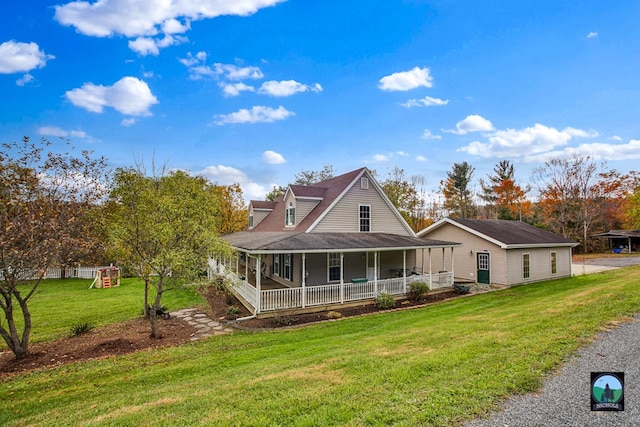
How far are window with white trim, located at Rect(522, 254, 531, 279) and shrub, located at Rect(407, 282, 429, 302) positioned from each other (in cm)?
799

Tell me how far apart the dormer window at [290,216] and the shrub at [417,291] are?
7505 mm

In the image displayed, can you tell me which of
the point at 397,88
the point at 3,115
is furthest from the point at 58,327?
the point at 397,88

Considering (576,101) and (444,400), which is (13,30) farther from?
(576,101)

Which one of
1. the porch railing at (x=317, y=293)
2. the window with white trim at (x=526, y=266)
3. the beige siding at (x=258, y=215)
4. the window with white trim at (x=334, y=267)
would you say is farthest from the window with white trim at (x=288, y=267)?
the window with white trim at (x=526, y=266)

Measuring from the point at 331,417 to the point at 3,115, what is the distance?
15237mm

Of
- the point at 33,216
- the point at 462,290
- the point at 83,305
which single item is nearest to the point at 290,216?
the point at 462,290

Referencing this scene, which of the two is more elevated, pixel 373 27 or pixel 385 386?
pixel 373 27

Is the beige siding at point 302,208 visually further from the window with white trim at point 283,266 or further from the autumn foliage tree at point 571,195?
the autumn foliage tree at point 571,195

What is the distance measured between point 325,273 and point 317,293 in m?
2.83

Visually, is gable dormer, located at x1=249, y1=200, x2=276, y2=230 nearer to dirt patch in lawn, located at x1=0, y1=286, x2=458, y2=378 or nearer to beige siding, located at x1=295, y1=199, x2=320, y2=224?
beige siding, located at x1=295, y1=199, x2=320, y2=224

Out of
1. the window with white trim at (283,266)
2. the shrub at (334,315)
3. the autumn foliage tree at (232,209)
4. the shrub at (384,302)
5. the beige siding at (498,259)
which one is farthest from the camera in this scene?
the autumn foliage tree at (232,209)

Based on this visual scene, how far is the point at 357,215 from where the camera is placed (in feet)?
56.4

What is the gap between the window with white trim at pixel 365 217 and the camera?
1738 cm

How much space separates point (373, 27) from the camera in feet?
55.2
